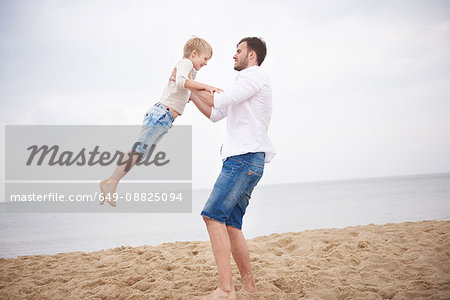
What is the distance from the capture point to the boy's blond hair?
11.1ft

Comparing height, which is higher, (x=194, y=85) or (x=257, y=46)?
(x=257, y=46)

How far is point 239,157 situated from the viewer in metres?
2.53

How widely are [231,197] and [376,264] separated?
1.92 metres

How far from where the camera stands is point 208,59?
3.54 metres

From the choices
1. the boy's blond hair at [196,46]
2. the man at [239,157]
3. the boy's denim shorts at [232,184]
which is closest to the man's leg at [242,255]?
the man at [239,157]

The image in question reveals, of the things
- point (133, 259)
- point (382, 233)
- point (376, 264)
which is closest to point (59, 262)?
point (133, 259)

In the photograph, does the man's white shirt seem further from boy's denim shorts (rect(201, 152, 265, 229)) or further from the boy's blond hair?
the boy's blond hair

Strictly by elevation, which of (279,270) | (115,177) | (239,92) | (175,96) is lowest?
(279,270)

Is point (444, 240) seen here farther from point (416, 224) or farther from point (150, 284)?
point (150, 284)

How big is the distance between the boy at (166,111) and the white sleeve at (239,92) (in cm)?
55

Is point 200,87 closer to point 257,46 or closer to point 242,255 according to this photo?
point 257,46

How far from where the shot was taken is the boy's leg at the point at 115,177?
299 cm

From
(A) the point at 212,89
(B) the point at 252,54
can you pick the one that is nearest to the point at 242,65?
(B) the point at 252,54

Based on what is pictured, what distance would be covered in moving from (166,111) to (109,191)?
915 mm
